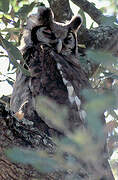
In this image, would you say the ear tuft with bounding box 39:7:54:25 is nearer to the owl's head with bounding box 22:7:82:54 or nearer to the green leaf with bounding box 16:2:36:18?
the owl's head with bounding box 22:7:82:54

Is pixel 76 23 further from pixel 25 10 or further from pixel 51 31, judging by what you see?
pixel 25 10

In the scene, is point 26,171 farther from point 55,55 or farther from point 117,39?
point 117,39

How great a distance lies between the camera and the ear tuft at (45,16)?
3.04 meters

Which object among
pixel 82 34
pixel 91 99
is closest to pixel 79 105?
pixel 82 34

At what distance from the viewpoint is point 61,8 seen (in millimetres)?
3170

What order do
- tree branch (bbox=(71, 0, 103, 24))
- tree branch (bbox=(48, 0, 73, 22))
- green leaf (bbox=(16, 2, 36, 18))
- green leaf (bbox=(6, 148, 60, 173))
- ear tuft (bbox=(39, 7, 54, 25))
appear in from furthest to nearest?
tree branch (bbox=(71, 0, 103, 24))
tree branch (bbox=(48, 0, 73, 22))
ear tuft (bbox=(39, 7, 54, 25))
green leaf (bbox=(16, 2, 36, 18))
green leaf (bbox=(6, 148, 60, 173))

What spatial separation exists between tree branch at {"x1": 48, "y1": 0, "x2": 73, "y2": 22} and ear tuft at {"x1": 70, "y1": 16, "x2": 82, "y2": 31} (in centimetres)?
12

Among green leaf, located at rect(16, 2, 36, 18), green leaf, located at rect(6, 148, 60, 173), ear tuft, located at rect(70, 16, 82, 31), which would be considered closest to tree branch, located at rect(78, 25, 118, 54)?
ear tuft, located at rect(70, 16, 82, 31)

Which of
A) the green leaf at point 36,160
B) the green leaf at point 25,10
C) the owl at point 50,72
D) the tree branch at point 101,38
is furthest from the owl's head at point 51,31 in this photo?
the green leaf at point 36,160

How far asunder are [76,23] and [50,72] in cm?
83

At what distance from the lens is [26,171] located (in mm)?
1277

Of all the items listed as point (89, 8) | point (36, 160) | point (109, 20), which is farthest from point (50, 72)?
point (36, 160)

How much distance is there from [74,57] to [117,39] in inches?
16.4

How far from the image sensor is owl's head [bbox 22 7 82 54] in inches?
120
